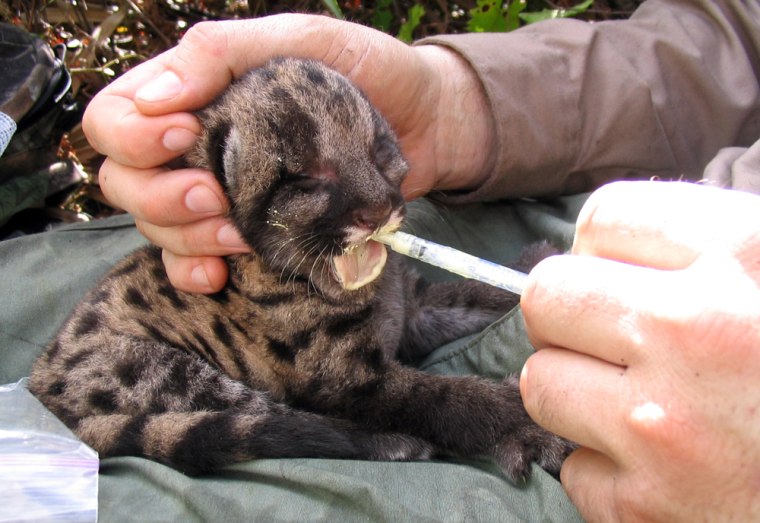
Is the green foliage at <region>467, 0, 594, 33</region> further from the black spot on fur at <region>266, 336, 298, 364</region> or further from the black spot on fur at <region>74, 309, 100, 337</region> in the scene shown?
the black spot on fur at <region>74, 309, 100, 337</region>

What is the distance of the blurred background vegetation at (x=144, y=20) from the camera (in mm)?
4836

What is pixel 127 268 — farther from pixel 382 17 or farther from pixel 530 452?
pixel 382 17

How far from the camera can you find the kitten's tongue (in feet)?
7.98

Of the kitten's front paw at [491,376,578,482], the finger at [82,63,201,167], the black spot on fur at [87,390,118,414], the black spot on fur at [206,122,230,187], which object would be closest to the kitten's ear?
the black spot on fur at [206,122,230,187]

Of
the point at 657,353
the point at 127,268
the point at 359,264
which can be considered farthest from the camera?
the point at 127,268

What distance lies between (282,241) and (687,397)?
1.54 metres

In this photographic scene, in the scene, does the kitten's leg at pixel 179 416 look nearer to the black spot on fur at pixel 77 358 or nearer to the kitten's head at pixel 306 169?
the black spot on fur at pixel 77 358

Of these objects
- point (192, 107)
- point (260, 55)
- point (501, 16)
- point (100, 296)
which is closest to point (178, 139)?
point (192, 107)

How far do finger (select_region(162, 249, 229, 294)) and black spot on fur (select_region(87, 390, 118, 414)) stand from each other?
51 cm

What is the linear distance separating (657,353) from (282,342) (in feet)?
5.24

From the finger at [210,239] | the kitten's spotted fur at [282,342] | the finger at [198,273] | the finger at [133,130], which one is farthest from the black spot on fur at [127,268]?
the finger at [133,130]

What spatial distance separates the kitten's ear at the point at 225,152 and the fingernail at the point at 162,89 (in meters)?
0.22

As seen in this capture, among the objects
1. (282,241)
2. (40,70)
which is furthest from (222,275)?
(40,70)

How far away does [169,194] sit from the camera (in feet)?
8.32
